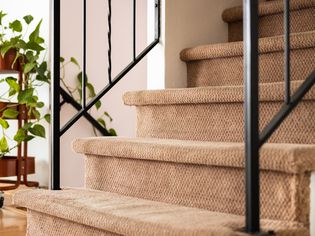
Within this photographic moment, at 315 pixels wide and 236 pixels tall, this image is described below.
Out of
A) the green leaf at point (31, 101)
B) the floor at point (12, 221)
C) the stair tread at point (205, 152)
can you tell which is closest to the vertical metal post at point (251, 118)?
the stair tread at point (205, 152)

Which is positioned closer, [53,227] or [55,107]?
[53,227]

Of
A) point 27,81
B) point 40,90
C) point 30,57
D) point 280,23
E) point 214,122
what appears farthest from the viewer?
point 40,90

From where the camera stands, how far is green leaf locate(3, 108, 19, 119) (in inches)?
146

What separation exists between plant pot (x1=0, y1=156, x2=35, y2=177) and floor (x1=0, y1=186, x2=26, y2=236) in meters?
0.22

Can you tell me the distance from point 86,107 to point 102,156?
28 cm

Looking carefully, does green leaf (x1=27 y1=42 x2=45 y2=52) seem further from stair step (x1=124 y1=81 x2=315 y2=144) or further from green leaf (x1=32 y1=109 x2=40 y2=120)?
stair step (x1=124 y1=81 x2=315 y2=144)

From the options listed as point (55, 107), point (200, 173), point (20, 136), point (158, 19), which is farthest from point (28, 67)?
point (200, 173)

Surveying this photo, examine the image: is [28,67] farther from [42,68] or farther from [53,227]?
[53,227]

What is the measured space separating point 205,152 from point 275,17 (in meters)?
1.09

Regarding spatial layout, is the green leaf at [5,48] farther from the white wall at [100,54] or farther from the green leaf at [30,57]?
the white wall at [100,54]

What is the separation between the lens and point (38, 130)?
3.74m

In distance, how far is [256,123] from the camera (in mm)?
1248

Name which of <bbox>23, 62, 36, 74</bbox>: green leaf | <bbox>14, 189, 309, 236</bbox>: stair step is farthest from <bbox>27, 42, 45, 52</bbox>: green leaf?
<bbox>14, 189, 309, 236</bbox>: stair step

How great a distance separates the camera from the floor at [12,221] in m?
2.72
